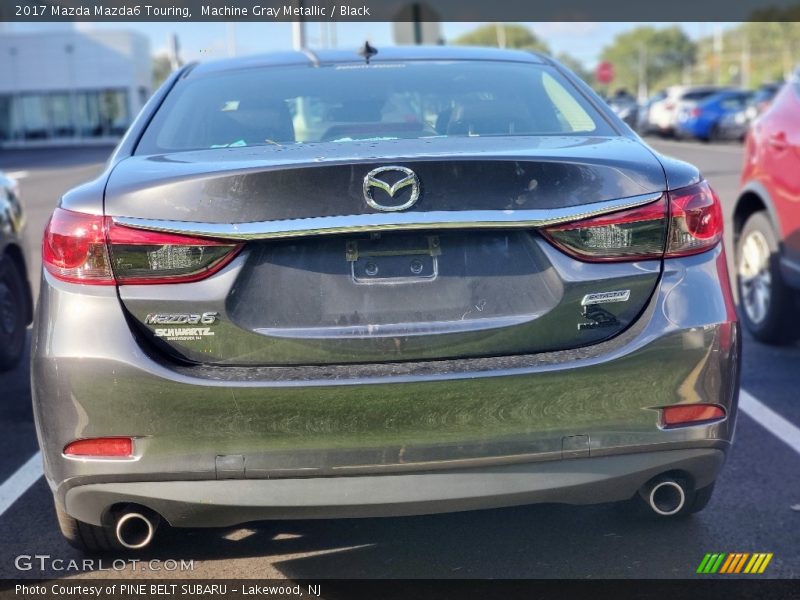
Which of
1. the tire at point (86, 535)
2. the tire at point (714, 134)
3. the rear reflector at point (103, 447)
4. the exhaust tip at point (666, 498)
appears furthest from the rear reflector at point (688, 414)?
the tire at point (714, 134)

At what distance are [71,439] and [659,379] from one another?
61.0 inches

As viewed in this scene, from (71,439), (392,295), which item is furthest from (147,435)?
(392,295)

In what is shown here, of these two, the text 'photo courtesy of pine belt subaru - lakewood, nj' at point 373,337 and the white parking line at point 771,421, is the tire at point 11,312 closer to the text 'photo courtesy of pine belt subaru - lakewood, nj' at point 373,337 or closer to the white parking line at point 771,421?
the text 'photo courtesy of pine belt subaru - lakewood, nj' at point 373,337

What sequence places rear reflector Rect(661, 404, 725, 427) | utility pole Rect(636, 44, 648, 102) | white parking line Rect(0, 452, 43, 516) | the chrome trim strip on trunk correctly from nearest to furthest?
the chrome trim strip on trunk → rear reflector Rect(661, 404, 725, 427) → white parking line Rect(0, 452, 43, 516) → utility pole Rect(636, 44, 648, 102)

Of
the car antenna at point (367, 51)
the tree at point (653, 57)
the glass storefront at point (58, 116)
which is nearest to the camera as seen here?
the car antenna at point (367, 51)

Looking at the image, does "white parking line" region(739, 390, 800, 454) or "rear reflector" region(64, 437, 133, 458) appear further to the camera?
"white parking line" region(739, 390, 800, 454)

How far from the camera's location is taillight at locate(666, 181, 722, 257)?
2.96 metres

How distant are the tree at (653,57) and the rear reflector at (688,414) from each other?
113 m

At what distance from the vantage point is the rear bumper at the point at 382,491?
2.83m

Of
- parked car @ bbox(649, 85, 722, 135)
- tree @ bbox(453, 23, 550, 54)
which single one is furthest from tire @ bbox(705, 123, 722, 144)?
tree @ bbox(453, 23, 550, 54)

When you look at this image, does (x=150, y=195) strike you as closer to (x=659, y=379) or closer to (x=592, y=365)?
(x=592, y=365)

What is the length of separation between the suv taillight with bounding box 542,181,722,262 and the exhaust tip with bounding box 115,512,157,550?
4.56ft

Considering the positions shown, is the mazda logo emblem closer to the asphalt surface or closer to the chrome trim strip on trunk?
the chrome trim strip on trunk

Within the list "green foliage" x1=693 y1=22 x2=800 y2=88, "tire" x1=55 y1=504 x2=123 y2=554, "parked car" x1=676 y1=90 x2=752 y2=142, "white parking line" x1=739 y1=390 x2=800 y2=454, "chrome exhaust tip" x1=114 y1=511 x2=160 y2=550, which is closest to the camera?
"chrome exhaust tip" x1=114 y1=511 x2=160 y2=550
